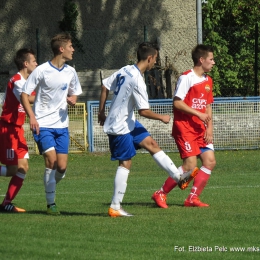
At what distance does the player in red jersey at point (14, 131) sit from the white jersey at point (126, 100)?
1.37 m

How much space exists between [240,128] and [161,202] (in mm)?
11048

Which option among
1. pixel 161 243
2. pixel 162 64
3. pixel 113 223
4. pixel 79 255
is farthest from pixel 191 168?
pixel 162 64

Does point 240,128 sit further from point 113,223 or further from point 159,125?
point 113,223

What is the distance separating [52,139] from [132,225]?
5.35 ft

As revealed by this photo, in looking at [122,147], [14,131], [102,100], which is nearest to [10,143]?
[14,131]

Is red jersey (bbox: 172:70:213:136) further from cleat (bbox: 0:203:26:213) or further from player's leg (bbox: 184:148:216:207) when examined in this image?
cleat (bbox: 0:203:26:213)

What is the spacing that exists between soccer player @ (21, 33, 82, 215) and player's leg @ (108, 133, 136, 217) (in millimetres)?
706

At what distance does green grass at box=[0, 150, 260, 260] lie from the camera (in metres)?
7.37

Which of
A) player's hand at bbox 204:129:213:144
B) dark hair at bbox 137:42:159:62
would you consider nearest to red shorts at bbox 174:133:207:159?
player's hand at bbox 204:129:213:144

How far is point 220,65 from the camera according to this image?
1166 inches

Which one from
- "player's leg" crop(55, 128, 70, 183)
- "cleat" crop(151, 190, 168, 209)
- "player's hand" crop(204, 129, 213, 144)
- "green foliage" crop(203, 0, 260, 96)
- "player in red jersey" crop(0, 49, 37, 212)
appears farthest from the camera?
"green foliage" crop(203, 0, 260, 96)

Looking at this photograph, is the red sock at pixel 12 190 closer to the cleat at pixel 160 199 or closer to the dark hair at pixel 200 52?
the cleat at pixel 160 199

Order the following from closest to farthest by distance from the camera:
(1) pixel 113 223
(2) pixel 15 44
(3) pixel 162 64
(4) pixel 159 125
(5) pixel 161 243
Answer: (5) pixel 161 243
(1) pixel 113 223
(4) pixel 159 125
(3) pixel 162 64
(2) pixel 15 44

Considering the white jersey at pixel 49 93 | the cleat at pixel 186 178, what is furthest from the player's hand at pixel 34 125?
the cleat at pixel 186 178
